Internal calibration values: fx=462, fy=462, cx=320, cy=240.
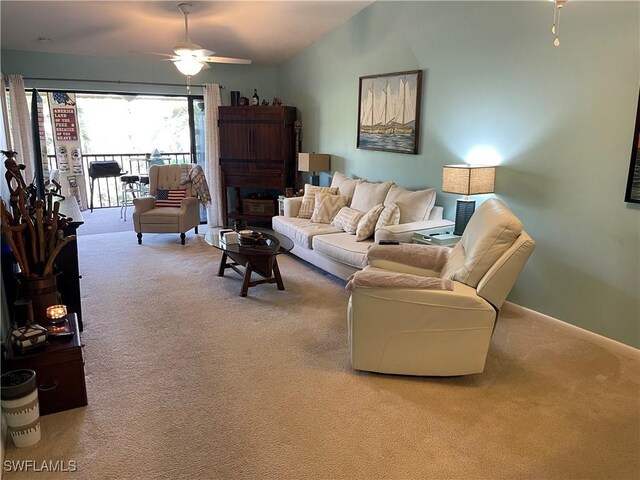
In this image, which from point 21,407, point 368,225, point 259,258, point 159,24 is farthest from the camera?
point 159,24

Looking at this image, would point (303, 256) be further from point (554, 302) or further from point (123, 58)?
point (123, 58)

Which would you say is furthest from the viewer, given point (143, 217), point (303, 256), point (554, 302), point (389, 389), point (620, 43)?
point (143, 217)

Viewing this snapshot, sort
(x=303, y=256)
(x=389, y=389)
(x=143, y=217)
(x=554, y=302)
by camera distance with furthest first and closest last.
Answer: (x=143, y=217)
(x=303, y=256)
(x=554, y=302)
(x=389, y=389)

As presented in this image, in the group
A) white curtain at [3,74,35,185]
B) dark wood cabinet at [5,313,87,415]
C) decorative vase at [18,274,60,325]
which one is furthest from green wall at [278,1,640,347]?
white curtain at [3,74,35,185]

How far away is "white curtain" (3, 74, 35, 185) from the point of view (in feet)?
18.2

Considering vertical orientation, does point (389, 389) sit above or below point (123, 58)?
below

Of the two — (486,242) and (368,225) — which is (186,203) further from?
(486,242)

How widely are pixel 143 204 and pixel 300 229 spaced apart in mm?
2269

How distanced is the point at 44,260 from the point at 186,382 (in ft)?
3.63

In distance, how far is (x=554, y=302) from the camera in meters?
3.54

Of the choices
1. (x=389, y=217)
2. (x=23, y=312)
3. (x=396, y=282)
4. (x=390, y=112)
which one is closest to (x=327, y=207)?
(x=389, y=217)

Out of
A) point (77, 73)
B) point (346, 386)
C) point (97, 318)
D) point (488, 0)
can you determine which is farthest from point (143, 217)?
point (488, 0)

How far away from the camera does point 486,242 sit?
2557 mm

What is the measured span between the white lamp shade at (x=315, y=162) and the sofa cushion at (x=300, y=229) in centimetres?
91
